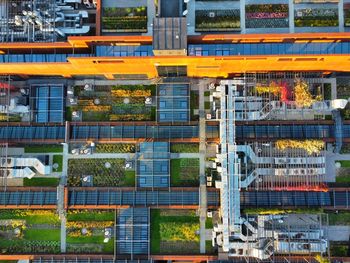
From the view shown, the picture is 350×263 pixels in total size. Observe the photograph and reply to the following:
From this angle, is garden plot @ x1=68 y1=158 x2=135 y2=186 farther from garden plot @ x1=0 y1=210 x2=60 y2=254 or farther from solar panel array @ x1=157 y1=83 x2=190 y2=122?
solar panel array @ x1=157 y1=83 x2=190 y2=122

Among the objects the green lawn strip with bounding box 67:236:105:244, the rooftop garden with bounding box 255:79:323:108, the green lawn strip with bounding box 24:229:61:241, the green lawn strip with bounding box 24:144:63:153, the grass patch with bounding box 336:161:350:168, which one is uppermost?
the rooftop garden with bounding box 255:79:323:108

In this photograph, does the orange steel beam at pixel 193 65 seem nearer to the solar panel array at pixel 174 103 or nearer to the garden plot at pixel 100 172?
the solar panel array at pixel 174 103

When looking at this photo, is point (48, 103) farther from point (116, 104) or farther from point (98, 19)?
point (98, 19)

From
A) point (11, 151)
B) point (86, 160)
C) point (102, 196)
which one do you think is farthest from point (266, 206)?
point (11, 151)

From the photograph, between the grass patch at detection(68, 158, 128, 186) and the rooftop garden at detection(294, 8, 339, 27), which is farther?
the grass patch at detection(68, 158, 128, 186)

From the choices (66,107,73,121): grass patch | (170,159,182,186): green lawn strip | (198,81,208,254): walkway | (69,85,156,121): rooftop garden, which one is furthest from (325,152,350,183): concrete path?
(66,107,73,121): grass patch

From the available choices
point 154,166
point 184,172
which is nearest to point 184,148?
point 184,172
